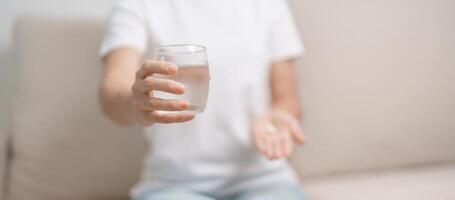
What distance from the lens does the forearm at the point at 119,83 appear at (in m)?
0.81

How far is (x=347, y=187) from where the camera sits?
3.68 ft

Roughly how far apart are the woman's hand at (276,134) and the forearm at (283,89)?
0.07 meters

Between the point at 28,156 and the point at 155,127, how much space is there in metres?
0.34

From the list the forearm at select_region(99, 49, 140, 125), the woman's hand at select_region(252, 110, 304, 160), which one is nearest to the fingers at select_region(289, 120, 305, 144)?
the woman's hand at select_region(252, 110, 304, 160)

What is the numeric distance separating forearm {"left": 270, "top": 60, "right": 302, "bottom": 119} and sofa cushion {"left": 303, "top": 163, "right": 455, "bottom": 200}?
0.18m

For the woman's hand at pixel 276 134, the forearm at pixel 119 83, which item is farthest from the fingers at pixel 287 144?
the forearm at pixel 119 83

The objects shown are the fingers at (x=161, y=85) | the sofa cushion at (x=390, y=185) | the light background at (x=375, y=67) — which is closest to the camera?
the fingers at (x=161, y=85)

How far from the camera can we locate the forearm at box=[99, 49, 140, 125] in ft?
2.65

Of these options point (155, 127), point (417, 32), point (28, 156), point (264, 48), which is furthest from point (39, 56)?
point (417, 32)

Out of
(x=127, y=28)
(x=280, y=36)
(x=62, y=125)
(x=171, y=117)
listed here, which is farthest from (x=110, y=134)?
(x=171, y=117)

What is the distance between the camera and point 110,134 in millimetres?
1154

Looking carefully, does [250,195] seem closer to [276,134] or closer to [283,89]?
[276,134]

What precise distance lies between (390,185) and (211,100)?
0.44 meters

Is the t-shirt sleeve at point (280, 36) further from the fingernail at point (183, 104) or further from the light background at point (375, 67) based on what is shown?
the fingernail at point (183, 104)
